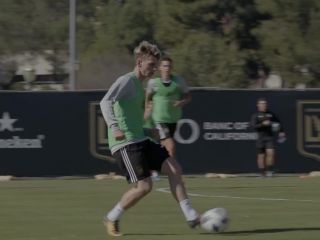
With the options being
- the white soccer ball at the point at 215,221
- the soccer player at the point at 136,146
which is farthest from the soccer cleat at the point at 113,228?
the white soccer ball at the point at 215,221

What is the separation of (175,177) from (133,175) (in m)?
0.43

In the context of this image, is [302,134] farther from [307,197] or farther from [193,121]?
[307,197]

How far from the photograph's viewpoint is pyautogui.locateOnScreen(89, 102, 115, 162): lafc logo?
20.1 m

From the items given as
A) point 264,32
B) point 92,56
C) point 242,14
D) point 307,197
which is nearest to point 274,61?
point 264,32

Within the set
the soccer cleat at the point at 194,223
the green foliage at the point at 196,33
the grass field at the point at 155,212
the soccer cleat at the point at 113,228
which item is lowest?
the green foliage at the point at 196,33

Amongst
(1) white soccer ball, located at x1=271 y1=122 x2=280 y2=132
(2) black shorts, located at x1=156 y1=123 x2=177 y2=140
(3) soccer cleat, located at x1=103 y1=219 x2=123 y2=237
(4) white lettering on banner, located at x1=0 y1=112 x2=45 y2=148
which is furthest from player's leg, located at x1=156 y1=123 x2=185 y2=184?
(3) soccer cleat, located at x1=103 y1=219 x2=123 y2=237

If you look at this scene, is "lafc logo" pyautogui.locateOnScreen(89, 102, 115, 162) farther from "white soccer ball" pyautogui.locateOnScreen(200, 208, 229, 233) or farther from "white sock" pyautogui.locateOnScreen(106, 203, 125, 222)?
"white soccer ball" pyautogui.locateOnScreen(200, 208, 229, 233)

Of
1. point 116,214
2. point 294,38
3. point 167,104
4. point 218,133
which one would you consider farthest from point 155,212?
point 294,38

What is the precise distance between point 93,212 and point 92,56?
44.0m

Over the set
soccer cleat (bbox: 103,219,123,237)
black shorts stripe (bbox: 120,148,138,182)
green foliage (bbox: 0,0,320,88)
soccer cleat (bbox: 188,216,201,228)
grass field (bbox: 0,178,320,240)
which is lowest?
green foliage (bbox: 0,0,320,88)

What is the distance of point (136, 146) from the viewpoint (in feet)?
29.9

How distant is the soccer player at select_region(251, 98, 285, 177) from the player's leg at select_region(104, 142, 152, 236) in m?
11.0

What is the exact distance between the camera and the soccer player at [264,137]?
19.9 metres

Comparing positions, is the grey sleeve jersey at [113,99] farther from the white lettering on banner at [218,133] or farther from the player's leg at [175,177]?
the white lettering on banner at [218,133]
